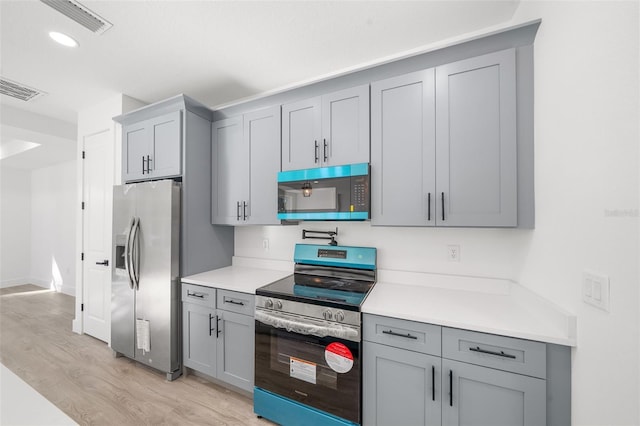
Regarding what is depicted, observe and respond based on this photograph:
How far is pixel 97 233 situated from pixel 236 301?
235cm

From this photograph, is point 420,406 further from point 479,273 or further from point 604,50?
point 604,50

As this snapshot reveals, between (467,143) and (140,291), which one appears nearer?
(467,143)

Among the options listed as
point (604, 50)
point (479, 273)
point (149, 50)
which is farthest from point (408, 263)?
point (149, 50)

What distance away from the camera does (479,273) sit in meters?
1.89

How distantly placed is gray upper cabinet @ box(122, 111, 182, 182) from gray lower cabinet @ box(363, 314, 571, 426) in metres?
2.23

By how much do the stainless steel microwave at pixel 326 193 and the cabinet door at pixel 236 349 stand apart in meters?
0.90

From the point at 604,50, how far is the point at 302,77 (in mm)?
2162

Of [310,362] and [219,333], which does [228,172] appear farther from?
[310,362]

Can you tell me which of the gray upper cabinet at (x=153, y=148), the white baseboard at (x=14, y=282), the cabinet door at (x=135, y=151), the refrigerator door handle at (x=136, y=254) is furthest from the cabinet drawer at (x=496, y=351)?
the white baseboard at (x=14, y=282)

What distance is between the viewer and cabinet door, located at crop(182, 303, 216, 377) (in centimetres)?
216

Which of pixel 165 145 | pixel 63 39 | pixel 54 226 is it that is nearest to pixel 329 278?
pixel 165 145

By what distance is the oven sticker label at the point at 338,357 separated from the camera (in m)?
1.58

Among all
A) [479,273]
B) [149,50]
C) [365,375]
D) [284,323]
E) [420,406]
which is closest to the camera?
[420,406]

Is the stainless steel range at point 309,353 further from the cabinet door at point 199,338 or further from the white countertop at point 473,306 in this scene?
the cabinet door at point 199,338
